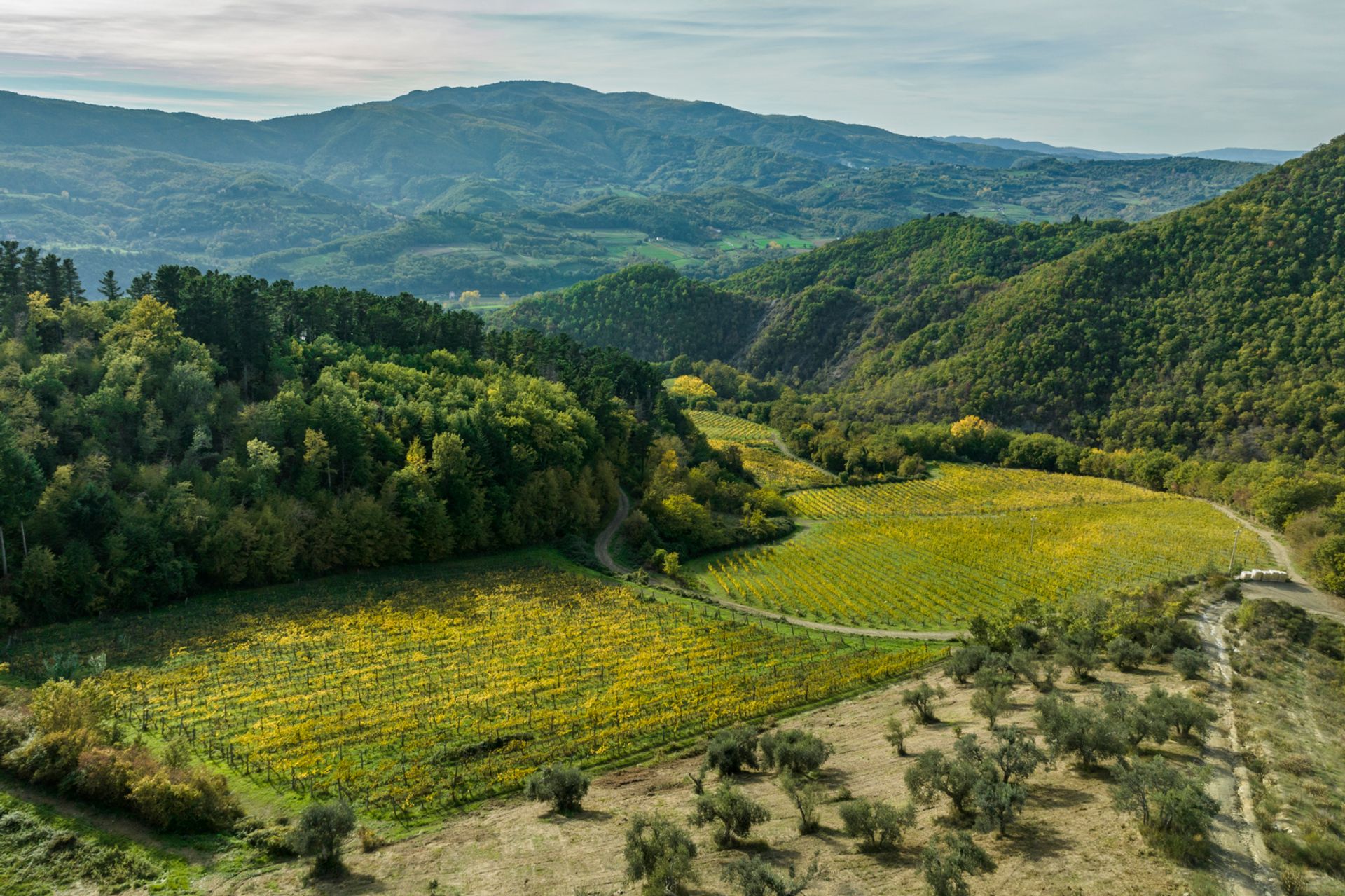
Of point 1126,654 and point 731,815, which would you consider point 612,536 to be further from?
point 731,815

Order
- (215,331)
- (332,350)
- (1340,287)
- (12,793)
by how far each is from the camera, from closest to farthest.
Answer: (12,793)
(215,331)
(332,350)
(1340,287)

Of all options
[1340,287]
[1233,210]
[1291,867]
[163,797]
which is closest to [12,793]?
[163,797]

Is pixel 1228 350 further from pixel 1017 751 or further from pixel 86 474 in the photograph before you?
pixel 86 474

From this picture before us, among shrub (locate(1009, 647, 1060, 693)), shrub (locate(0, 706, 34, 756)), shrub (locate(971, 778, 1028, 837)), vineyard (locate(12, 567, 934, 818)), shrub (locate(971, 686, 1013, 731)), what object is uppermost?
shrub (locate(971, 778, 1028, 837))

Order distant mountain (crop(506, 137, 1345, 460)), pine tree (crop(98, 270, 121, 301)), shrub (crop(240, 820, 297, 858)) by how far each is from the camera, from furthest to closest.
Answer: distant mountain (crop(506, 137, 1345, 460))
pine tree (crop(98, 270, 121, 301))
shrub (crop(240, 820, 297, 858))

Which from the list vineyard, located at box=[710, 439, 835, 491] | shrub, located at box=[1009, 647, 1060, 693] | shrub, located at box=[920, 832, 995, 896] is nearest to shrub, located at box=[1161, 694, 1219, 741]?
shrub, located at box=[1009, 647, 1060, 693]

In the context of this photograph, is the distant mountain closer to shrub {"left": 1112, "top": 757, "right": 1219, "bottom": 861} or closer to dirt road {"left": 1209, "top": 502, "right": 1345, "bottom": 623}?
dirt road {"left": 1209, "top": 502, "right": 1345, "bottom": 623}
